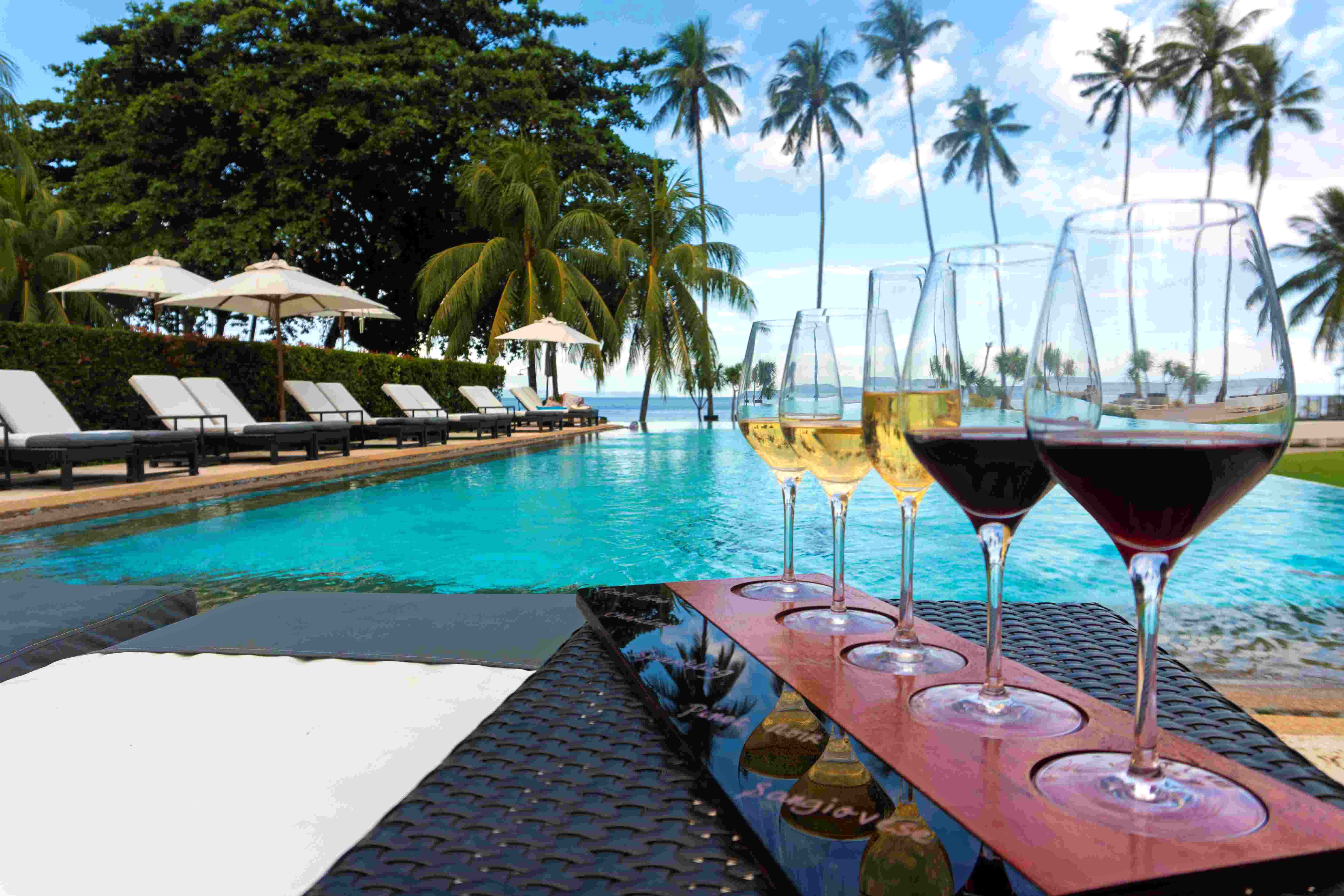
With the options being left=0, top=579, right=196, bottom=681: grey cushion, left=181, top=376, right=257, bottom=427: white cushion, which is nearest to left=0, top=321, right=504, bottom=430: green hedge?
left=181, top=376, right=257, bottom=427: white cushion

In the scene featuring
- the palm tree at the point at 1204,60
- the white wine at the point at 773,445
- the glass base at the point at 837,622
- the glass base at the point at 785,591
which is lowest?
the glass base at the point at 785,591

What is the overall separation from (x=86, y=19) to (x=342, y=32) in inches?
266

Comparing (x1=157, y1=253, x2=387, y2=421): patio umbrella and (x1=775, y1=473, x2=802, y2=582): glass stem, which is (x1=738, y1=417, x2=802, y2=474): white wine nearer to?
(x1=775, y1=473, x2=802, y2=582): glass stem

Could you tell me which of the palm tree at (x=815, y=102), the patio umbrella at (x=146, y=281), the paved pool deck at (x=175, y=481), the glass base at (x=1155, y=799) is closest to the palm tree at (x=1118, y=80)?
the palm tree at (x=815, y=102)

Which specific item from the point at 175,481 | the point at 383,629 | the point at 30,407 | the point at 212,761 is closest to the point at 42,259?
the point at 30,407

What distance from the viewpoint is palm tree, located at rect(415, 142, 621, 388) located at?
2198 cm

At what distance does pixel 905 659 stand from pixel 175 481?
9029 mm

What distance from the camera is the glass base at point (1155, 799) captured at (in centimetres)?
50

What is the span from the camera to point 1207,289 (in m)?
0.56

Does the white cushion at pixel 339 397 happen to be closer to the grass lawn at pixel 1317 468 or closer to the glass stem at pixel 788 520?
the grass lawn at pixel 1317 468

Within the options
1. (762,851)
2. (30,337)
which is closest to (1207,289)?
→ (762,851)

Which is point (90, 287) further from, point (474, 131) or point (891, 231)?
point (891, 231)

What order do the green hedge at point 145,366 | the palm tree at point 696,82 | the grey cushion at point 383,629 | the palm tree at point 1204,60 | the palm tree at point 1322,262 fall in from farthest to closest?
the palm tree at point 1322,262, the palm tree at point 1204,60, the palm tree at point 696,82, the green hedge at point 145,366, the grey cushion at point 383,629

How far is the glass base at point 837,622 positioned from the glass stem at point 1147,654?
15.4 inches
